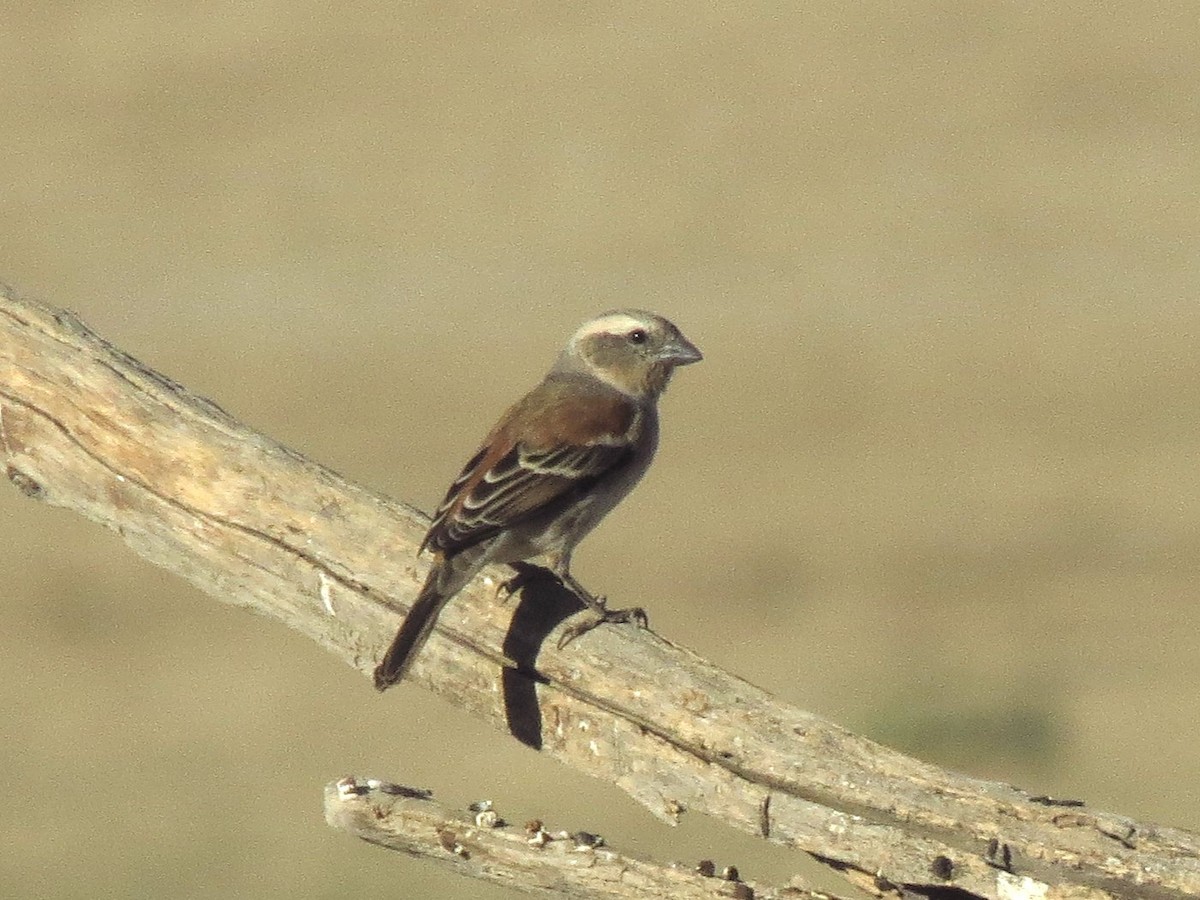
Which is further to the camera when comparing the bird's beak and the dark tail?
the bird's beak

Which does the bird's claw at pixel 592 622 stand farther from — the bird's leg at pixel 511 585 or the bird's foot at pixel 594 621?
the bird's leg at pixel 511 585

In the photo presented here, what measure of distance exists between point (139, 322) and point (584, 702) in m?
16.9

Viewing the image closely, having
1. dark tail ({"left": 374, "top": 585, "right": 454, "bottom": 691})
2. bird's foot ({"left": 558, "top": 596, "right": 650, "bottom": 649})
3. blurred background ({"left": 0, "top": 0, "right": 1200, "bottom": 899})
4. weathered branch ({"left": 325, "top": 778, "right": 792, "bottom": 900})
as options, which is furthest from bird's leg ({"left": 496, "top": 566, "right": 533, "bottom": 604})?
weathered branch ({"left": 325, "top": 778, "right": 792, "bottom": 900})

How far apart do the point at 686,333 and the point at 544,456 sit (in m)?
12.8

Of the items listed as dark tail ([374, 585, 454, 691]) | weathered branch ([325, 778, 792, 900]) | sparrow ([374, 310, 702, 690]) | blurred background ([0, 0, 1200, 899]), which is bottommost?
weathered branch ([325, 778, 792, 900])

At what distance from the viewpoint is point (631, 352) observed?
1005cm

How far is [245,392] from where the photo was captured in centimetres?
2081

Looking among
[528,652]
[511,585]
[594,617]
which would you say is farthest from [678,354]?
[528,652]

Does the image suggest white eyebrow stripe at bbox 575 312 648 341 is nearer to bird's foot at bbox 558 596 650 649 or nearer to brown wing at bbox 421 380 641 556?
brown wing at bbox 421 380 641 556

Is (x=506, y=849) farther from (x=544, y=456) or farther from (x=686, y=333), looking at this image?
(x=686, y=333)

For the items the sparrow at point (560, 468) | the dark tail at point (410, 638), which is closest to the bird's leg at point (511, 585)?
the sparrow at point (560, 468)

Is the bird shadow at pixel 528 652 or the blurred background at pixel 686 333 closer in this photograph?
the bird shadow at pixel 528 652

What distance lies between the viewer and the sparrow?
7406mm

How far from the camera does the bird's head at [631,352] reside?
395 inches
